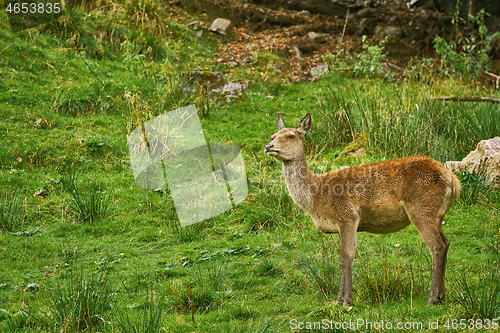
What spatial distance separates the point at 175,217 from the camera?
854 cm

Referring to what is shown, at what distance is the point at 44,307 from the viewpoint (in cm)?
556

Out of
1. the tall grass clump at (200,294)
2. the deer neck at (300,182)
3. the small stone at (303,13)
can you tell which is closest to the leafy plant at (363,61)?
the small stone at (303,13)

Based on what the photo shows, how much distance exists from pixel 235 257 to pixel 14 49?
9.16 metres

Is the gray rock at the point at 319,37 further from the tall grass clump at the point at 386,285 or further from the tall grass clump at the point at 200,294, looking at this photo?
the tall grass clump at the point at 386,285

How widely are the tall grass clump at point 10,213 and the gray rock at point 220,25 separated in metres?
10.3

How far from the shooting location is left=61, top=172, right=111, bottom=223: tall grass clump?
8.35 metres

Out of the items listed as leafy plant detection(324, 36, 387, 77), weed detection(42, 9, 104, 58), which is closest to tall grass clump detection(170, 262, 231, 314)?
weed detection(42, 9, 104, 58)

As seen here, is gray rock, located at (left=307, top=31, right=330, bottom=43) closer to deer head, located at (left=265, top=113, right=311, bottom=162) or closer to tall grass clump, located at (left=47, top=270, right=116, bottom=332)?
deer head, located at (left=265, top=113, right=311, bottom=162)

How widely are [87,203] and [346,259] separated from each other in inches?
187

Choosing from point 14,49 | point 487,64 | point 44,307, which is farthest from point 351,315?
Result: point 487,64

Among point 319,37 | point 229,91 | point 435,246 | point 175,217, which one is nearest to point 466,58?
point 319,37

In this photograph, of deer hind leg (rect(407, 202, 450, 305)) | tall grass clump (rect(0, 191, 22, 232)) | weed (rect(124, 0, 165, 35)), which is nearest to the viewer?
deer hind leg (rect(407, 202, 450, 305))

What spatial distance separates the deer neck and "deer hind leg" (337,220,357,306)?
0.52m

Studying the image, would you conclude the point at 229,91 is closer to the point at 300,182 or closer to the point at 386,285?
the point at 300,182
